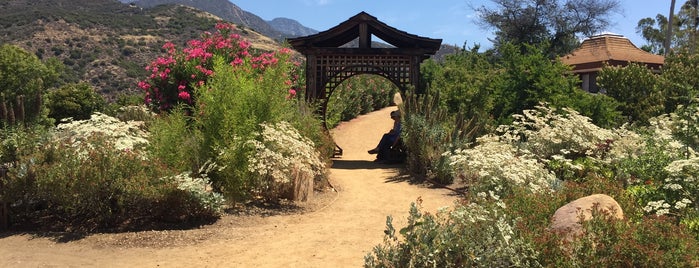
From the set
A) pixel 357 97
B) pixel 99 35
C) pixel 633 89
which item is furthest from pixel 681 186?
pixel 99 35

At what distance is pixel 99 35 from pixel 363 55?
44292mm

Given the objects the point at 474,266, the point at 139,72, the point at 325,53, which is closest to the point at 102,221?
the point at 474,266

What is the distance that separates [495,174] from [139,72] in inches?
1626

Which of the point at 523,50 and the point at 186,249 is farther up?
the point at 523,50

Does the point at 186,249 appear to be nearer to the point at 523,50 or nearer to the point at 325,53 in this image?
the point at 325,53

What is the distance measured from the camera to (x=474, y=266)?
12.1 ft

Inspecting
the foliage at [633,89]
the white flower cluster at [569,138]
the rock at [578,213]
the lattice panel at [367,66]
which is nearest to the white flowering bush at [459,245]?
the rock at [578,213]

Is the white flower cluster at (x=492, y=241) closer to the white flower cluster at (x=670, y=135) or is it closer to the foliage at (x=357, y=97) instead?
the white flower cluster at (x=670, y=135)

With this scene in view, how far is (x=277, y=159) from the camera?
691cm

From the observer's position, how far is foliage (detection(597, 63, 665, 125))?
42.2 feet

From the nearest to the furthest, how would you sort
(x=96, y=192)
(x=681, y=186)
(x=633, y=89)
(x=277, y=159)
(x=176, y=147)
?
1. (x=681, y=186)
2. (x=96, y=192)
3. (x=277, y=159)
4. (x=176, y=147)
5. (x=633, y=89)

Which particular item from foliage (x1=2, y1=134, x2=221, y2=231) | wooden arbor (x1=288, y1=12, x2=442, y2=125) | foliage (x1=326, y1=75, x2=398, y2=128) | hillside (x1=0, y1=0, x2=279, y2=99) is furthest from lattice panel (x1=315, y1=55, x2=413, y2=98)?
hillside (x1=0, y1=0, x2=279, y2=99)

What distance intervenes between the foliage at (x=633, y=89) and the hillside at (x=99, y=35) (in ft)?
109

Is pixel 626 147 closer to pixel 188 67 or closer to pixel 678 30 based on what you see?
pixel 188 67
